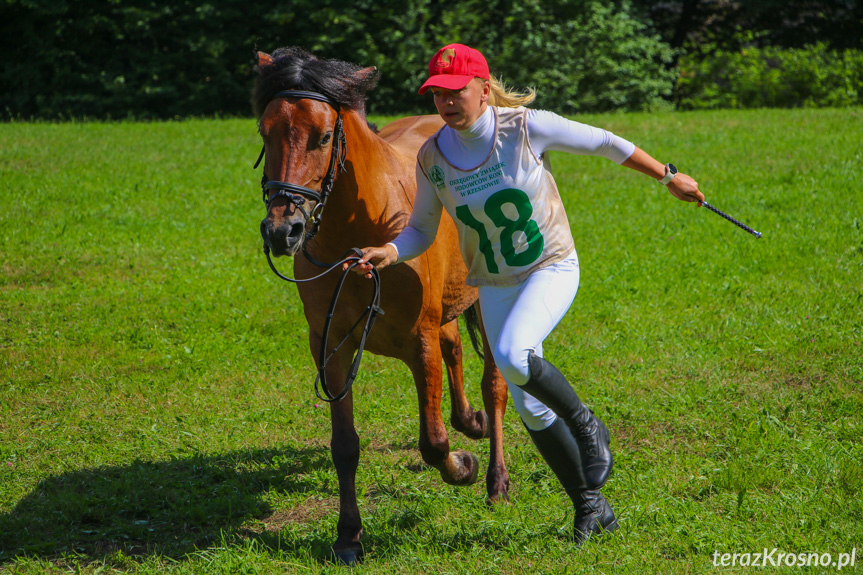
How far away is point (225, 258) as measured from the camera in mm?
9414

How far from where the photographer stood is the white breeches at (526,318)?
3576mm

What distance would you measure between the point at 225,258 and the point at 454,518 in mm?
5831

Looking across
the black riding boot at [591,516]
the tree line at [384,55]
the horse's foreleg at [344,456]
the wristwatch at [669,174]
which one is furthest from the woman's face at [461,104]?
the tree line at [384,55]

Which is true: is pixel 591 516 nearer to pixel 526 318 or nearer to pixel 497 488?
pixel 497 488

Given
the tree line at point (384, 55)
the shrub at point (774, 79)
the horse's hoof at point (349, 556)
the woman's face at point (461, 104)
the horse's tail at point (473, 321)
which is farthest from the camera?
the tree line at point (384, 55)

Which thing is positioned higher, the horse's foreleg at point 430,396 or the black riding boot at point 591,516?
the horse's foreleg at point 430,396

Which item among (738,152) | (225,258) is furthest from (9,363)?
(738,152)

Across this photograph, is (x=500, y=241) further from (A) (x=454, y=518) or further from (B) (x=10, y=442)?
(B) (x=10, y=442)

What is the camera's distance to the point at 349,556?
400 cm

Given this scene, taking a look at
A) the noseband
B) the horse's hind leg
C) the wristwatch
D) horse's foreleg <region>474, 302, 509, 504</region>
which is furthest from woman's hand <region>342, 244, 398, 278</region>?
the horse's hind leg

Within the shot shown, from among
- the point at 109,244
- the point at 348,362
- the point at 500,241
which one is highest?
the point at 500,241

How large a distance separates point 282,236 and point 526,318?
112cm

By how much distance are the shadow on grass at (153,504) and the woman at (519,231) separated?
5.63 feet

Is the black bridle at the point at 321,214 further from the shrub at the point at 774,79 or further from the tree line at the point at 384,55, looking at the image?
the shrub at the point at 774,79
